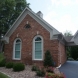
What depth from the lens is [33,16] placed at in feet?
53.2

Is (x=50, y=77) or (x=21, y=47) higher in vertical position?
(x=21, y=47)

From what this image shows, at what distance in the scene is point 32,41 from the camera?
51.7ft

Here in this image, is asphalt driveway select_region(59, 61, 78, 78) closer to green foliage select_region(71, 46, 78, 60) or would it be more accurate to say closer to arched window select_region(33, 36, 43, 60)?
arched window select_region(33, 36, 43, 60)

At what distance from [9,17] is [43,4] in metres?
15.3

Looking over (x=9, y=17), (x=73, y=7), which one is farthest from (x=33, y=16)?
(x=9, y=17)

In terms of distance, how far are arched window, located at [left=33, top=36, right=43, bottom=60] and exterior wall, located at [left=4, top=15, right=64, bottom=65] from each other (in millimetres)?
389

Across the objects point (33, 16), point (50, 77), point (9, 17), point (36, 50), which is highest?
point (9, 17)

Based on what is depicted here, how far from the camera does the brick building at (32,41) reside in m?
14.8

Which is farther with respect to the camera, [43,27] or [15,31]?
[15,31]

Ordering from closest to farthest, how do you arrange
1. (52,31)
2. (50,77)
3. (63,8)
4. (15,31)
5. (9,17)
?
1. (50,77)
2. (52,31)
3. (63,8)
4. (15,31)
5. (9,17)

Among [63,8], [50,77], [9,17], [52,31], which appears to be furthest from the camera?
[9,17]

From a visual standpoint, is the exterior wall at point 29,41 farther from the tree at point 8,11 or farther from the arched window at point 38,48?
the tree at point 8,11

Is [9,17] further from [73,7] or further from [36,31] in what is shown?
[73,7]

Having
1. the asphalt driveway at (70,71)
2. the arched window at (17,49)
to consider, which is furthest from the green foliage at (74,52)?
the arched window at (17,49)
